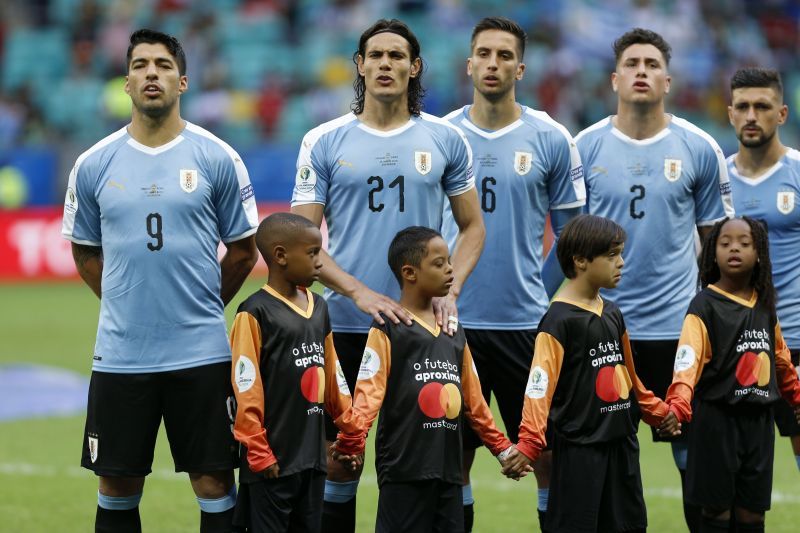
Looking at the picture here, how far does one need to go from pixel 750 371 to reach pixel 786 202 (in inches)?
59.6

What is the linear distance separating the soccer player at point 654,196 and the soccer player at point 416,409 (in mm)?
1445

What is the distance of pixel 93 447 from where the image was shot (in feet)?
19.8

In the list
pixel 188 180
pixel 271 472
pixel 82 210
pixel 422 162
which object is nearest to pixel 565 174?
pixel 422 162

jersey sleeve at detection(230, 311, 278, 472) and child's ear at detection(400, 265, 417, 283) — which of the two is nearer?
jersey sleeve at detection(230, 311, 278, 472)

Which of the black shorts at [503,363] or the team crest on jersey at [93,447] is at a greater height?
the black shorts at [503,363]

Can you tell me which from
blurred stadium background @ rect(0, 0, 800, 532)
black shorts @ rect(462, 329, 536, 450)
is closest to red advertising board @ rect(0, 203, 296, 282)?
blurred stadium background @ rect(0, 0, 800, 532)

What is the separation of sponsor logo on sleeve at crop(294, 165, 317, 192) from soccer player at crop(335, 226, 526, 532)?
0.66 m

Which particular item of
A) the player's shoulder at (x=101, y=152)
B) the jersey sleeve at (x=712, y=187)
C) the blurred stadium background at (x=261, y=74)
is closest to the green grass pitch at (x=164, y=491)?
the jersey sleeve at (x=712, y=187)

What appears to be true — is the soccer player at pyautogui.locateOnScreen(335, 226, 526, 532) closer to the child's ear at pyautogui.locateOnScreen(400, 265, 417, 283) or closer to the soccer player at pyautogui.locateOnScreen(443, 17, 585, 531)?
the child's ear at pyautogui.locateOnScreen(400, 265, 417, 283)

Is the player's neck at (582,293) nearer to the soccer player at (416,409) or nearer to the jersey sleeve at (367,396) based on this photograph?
the soccer player at (416,409)

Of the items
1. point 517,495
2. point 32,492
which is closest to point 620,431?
point 517,495

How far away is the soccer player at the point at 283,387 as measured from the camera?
5.76 m

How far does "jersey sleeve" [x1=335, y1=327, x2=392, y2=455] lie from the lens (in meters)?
5.81

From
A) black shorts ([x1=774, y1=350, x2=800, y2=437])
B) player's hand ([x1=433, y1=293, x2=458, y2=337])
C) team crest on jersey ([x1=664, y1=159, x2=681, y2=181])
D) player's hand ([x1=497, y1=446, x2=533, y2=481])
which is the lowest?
player's hand ([x1=497, y1=446, x2=533, y2=481])
